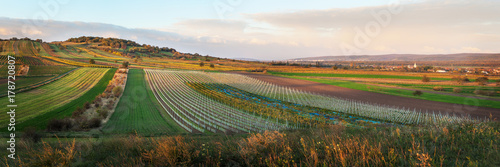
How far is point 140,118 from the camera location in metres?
25.5

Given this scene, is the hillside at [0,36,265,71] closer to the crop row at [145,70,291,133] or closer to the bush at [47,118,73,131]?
the bush at [47,118,73,131]

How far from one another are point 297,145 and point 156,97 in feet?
113

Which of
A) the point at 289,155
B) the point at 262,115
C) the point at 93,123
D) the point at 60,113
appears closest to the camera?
the point at 289,155

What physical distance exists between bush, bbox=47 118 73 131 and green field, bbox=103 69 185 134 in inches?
119

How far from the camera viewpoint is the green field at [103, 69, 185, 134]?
2184cm

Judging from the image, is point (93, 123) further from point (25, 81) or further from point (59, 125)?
point (25, 81)

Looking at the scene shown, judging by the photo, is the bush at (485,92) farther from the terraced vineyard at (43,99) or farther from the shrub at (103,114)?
the terraced vineyard at (43,99)

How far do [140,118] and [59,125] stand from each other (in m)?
7.11

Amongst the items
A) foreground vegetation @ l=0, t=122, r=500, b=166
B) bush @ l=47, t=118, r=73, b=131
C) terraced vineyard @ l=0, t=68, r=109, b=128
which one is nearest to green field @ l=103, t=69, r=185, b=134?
bush @ l=47, t=118, r=73, b=131

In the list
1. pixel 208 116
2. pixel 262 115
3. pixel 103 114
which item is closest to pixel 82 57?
pixel 103 114

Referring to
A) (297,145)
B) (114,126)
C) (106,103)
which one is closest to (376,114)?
(297,145)

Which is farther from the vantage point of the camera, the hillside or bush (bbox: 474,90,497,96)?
the hillside

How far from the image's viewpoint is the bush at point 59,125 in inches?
807

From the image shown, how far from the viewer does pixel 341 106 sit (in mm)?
33344
